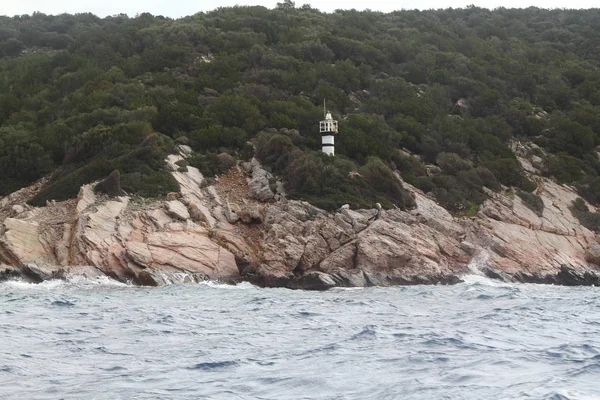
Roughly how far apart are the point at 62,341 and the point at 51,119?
2805 cm

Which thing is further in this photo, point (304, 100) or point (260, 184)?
point (304, 100)

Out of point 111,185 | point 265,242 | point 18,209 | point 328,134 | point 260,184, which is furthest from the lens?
point 328,134

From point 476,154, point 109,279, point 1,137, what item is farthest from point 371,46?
point 109,279

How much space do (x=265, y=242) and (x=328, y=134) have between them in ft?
31.8

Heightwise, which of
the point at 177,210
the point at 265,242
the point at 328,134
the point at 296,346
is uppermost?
the point at 328,134

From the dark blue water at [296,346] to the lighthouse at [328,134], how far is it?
1468 centimetres

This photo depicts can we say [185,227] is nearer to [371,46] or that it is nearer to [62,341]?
[62,341]

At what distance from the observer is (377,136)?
40.5 meters

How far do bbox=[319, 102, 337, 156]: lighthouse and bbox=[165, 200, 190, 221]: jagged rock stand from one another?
8.74m

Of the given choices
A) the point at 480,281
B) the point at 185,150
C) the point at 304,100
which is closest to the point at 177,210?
the point at 185,150

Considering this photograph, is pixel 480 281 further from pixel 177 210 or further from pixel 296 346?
pixel 296 346

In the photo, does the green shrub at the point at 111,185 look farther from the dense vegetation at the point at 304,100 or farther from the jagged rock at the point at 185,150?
the jagged rock at the point at 185,150

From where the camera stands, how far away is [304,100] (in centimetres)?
4378

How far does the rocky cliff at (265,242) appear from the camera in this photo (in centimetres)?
2681
